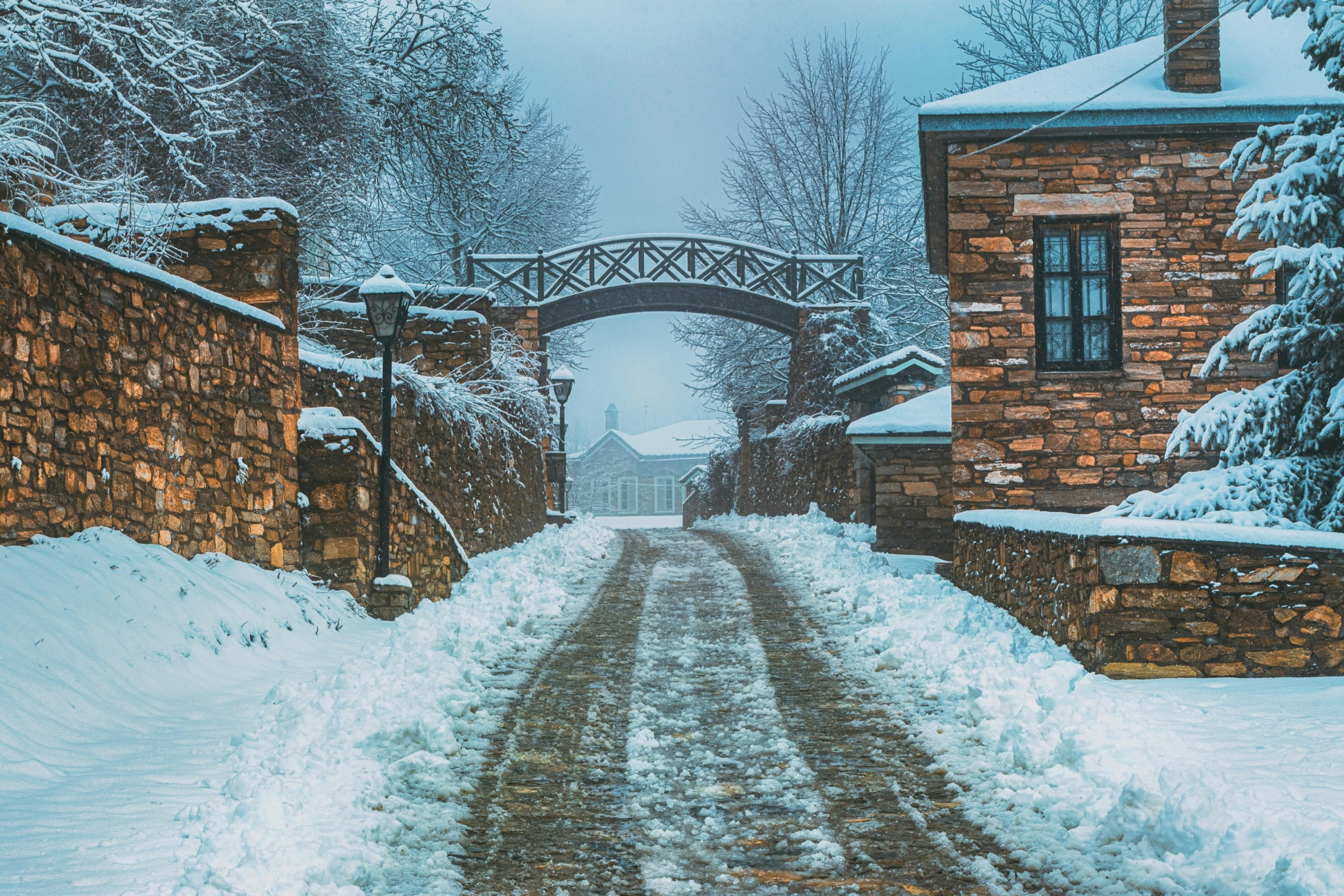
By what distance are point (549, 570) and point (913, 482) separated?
5.20m

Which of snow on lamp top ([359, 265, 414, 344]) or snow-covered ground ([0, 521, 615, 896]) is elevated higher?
snow on lamp top ([359, 265, 414, 344])

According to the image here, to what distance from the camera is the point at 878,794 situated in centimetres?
476

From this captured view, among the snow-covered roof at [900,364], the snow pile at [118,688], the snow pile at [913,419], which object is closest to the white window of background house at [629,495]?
the snow-covered roof at [900,364]

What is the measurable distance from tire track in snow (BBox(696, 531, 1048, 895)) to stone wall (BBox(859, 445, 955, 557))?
22.2 ft

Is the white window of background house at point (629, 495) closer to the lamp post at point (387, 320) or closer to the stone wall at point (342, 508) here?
the lamp post at point (387, 320)

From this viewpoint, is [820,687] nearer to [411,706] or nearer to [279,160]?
[411,706]

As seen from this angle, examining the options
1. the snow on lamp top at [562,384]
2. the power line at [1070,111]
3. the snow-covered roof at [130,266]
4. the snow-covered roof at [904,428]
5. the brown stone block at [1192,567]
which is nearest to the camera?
the snow-covered roof at [130,266]

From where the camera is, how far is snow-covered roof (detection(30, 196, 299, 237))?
8.34m

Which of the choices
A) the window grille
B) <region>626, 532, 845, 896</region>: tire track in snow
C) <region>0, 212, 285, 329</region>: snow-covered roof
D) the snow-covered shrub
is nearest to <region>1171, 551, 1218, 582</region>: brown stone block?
Result: the snow-covered shrub

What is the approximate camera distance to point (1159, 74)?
35.9 feet

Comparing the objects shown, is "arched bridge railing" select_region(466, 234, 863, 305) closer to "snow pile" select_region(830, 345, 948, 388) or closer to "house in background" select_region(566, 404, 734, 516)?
"snow pile" select_region(830, 345, 948, 388)

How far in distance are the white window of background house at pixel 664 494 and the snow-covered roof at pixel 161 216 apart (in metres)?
53.4

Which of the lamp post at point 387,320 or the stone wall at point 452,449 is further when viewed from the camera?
the stone wall at point 452,449

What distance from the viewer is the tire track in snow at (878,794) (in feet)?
12.6
